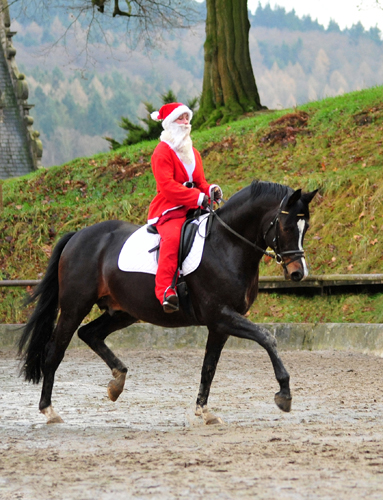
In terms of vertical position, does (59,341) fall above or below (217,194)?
below

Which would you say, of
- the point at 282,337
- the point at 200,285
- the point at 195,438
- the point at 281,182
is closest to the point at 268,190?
the point at 200,285

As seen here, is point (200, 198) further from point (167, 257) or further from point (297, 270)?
point (297, 270)

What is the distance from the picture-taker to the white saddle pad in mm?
6887

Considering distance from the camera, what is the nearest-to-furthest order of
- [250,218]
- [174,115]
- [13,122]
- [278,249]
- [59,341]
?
[278,249] → [250,218] → [174,115] → [59,341] → [13,122]

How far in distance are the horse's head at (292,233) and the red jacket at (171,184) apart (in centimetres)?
94

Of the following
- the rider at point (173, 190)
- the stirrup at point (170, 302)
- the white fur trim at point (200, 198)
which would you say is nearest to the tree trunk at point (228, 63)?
the rider at point (173, 190)

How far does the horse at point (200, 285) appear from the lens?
6410 mm

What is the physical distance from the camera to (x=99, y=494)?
4082 mm

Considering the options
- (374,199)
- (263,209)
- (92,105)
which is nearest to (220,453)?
(263,209)

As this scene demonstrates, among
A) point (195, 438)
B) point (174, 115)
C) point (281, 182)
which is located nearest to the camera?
point (195, 438)

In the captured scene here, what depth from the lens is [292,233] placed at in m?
6.38

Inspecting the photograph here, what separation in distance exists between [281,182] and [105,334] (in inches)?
357

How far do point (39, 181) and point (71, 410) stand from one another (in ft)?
47.5

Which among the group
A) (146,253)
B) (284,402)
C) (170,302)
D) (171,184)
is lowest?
(284,402)
